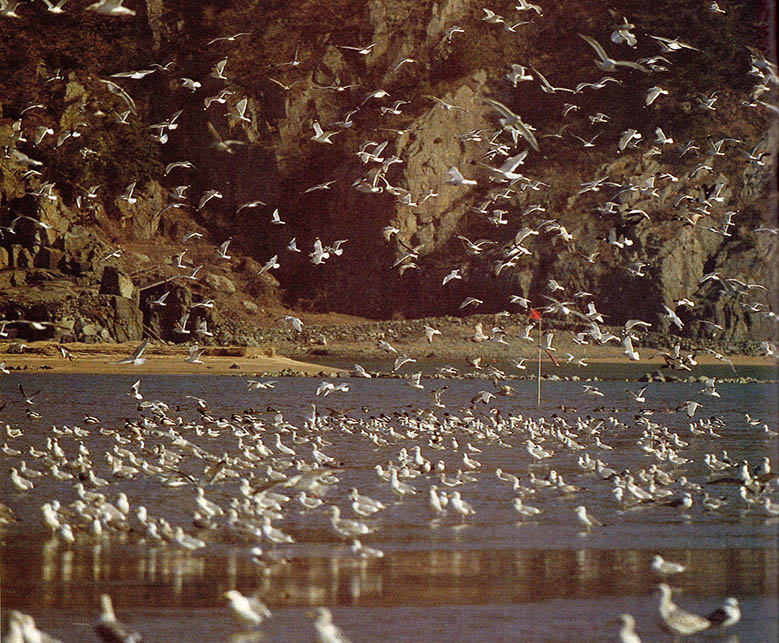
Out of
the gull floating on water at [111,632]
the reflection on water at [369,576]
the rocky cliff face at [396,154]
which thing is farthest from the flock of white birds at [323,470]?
the rocky cliff face at [396,154]

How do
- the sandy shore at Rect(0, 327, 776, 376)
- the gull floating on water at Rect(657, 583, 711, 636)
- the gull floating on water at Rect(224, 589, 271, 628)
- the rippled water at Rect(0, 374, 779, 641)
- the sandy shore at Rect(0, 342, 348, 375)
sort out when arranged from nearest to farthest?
the gull floating on water at Rect(224, 589, 271, 628) → the gull floating on water at Rect(657, 583, 711, 636) → the rippled water at Rect(0, 374, 779, 641) → the sandy shore at Rect(0, 342, 348, 375) → the sandy shore at Rect(0, 327, 776, 376)

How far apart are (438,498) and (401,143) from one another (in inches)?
2061

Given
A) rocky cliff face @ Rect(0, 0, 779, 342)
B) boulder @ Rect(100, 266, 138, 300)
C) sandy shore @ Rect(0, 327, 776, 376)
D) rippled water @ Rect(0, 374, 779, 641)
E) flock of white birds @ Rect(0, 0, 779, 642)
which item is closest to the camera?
rippled water @ Rect(0, 374, 779, 641)

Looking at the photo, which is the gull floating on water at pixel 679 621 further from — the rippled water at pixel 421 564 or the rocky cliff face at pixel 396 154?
the rocky cliff face at pixel 396 154

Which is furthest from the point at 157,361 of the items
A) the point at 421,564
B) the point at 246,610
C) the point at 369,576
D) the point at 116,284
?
the point at 246,610

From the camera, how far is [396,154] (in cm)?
6378

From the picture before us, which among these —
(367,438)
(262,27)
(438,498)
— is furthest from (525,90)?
(438,498)

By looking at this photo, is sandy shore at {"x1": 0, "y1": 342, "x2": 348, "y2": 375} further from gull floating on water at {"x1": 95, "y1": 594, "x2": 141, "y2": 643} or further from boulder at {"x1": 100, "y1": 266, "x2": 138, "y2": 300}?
gull floating on water at {"x1": 95, "y1": 594, "x2": 141, "y2": 643}

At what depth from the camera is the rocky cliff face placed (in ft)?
197

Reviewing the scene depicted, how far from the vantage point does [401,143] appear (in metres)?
66.4

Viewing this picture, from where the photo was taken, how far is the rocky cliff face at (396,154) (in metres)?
60.2

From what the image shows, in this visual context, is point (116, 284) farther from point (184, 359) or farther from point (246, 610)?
point (246, 610)

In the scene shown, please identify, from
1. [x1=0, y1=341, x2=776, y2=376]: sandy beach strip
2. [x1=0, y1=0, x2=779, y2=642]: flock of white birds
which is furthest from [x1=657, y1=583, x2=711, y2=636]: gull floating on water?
[x1=0, y1=341, x2=776, y2=376]: sandy beach strip

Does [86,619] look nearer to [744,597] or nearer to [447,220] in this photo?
[744,597]
